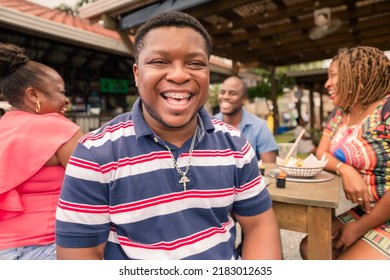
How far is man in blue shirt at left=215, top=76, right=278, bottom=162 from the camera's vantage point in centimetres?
275

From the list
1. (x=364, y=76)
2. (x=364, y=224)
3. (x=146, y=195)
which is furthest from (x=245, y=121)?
(x=146, y=195)

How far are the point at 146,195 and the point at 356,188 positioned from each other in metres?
1.23

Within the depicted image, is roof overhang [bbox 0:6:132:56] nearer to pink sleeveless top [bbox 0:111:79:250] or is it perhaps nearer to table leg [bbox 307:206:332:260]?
pink sleeveless top [bbox 0:111:79:250]

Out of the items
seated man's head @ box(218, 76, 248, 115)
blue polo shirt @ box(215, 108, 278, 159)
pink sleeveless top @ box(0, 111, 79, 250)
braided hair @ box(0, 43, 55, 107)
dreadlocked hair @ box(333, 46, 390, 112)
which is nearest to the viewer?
→ pink sleeveless top @ box(0, 111, 79, 250)

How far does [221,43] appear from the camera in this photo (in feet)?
18.4

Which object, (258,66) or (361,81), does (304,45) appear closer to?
(258,66)

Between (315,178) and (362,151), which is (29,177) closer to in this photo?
(315,178)

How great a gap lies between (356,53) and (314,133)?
24.3 feet

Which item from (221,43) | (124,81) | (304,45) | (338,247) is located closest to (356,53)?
→ (338,247)

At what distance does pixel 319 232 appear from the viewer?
1.49 metres

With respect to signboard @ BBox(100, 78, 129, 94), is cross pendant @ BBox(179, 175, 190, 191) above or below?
below

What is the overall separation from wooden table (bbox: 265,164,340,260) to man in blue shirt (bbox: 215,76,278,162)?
113cm

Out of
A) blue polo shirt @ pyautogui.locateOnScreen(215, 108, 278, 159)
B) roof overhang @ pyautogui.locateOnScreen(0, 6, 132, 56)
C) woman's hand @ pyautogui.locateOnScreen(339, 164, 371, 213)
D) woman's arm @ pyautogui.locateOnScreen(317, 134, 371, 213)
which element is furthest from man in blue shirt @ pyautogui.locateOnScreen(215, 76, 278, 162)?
roof overhang @ pyautogui.locateOnScreen(0, 6, 132, 56)

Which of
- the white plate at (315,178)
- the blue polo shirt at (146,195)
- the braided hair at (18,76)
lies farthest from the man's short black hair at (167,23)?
the white plate at (315,178)
